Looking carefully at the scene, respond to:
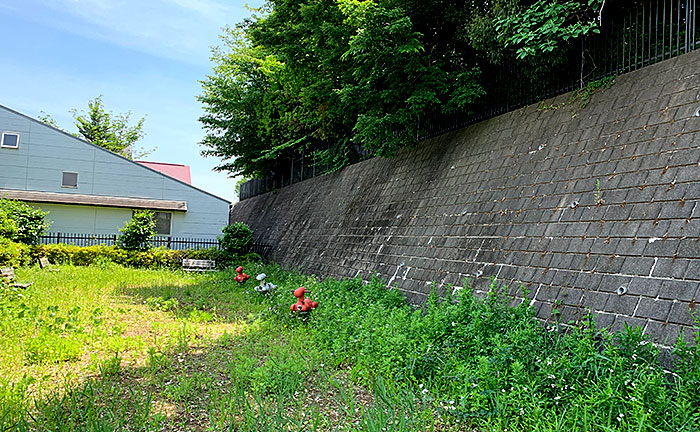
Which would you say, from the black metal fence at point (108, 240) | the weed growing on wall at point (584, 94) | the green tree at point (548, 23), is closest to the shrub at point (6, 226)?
the black metal fence at point (108, 240)

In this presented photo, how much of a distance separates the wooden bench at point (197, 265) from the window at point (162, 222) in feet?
14.8

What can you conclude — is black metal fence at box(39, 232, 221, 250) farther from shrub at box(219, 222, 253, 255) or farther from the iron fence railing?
shrub at box(219, 222, 253, 255)

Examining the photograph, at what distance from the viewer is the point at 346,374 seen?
4949mm

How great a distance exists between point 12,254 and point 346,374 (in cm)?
1322

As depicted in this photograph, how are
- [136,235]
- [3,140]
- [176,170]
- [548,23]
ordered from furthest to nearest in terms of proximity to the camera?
[176,170], [3,140], [136,235], [548,23]

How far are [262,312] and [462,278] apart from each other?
380 cm

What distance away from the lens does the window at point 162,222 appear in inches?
784

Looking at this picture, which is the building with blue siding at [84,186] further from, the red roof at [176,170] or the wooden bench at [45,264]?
the red roof at [176,170]

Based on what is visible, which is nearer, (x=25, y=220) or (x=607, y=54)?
(x=607, y=54)

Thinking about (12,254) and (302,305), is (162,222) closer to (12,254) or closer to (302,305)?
(12,254)

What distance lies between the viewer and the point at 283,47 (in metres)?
11.9

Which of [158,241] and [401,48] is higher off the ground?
[401,48]

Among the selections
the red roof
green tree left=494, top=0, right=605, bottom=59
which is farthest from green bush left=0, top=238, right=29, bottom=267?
the red roof

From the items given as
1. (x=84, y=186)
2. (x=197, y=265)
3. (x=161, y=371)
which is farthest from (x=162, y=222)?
(x=161, y=371)
